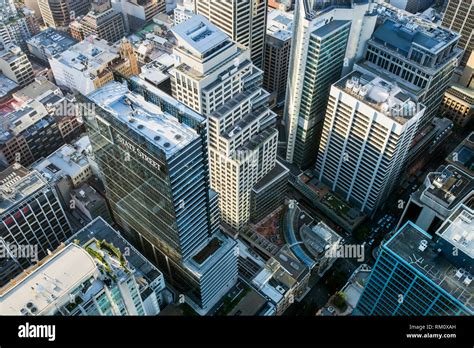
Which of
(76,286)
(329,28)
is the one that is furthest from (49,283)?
(329,28)

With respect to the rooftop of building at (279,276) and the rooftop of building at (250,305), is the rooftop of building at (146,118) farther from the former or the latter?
the rooftop of building at (279,276)

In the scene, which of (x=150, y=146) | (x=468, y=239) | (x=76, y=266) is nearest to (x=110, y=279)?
(x=76, y=266)

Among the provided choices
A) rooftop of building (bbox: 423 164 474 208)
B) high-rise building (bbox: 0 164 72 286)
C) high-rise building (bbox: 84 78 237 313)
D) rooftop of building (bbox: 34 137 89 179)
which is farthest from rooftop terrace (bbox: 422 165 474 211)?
rooftop of building (bbox: 34 137 89 179)

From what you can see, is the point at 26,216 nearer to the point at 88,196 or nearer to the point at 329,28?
the point at 88,196

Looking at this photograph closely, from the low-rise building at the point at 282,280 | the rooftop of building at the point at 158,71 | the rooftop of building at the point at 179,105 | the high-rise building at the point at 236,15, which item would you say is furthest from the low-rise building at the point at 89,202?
the high-rise building at the point at 236,15

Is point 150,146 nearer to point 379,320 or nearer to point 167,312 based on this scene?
point 167,312

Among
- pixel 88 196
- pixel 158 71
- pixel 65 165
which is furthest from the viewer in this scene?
pixel 65 165

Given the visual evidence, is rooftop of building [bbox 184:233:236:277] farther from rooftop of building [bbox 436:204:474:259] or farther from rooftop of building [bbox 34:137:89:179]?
rooftop of building [bbox 34:137:89:179]
